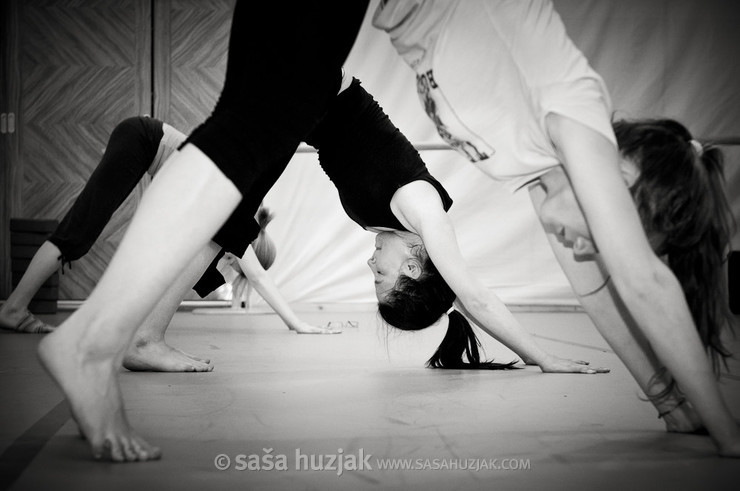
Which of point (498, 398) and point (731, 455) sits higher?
point (731, 455)

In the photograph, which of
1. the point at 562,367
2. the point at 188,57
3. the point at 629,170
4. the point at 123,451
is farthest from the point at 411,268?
the point at 188,57

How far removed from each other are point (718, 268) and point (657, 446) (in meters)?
0.26

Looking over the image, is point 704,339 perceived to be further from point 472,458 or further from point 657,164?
point 472,458

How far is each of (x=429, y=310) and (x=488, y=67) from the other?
0.77 meters

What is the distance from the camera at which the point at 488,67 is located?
1167 mm

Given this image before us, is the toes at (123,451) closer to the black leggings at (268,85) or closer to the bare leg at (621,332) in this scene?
the black leggings at (268,85)

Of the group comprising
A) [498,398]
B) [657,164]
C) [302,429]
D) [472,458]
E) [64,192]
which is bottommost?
[64,192]

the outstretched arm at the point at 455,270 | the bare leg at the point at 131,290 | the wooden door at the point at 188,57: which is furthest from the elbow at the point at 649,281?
the wooden door at the point at 188,57

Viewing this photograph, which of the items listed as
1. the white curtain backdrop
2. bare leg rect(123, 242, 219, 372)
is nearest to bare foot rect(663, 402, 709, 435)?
bare leg rect(123, 242, 219, 372)

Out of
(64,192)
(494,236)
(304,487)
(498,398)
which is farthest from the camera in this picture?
(64,192)

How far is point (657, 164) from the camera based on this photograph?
101 centimetres

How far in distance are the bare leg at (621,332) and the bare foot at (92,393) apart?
65cm

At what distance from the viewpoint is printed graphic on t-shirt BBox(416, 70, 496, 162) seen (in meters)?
1.16

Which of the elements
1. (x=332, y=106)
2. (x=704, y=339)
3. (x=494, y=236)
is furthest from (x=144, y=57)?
(x=704, y=339)
